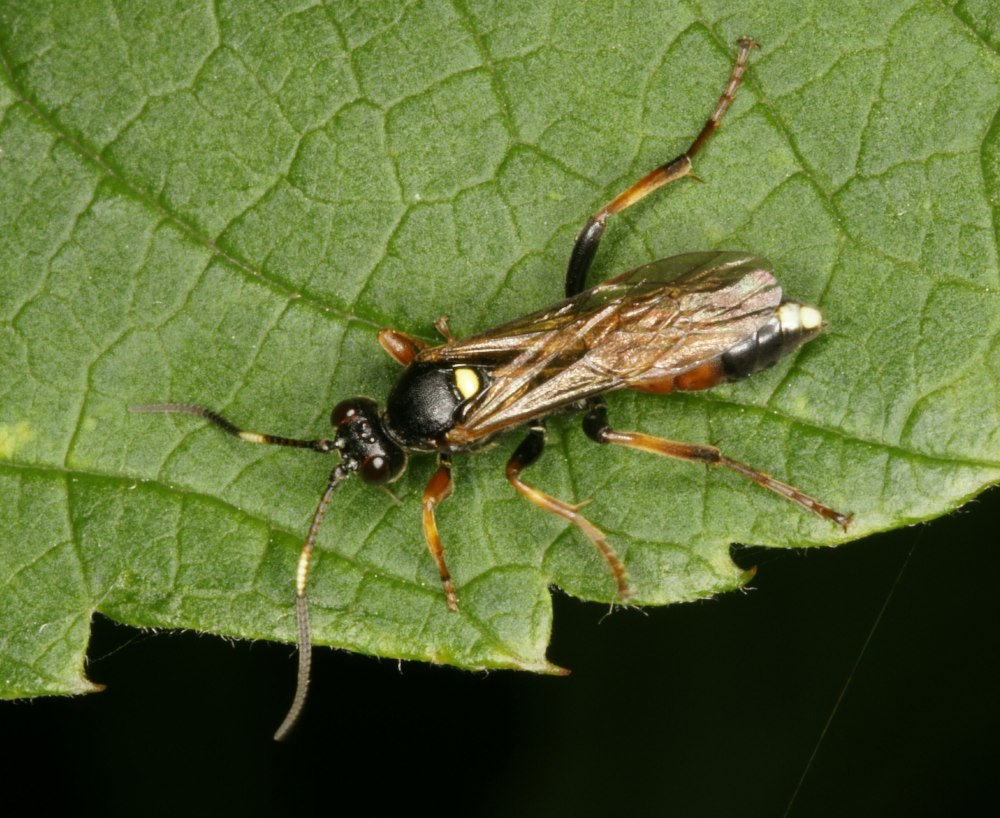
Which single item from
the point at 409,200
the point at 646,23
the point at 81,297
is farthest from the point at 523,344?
the point at 81,297

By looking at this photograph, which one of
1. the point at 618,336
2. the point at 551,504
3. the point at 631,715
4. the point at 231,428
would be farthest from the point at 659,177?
the point at 631,715

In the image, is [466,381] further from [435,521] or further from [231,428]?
[231,428]

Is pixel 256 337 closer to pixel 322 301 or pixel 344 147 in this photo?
pixel 322 301

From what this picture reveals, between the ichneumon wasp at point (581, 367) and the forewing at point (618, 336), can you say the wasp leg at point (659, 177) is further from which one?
the forewing at point (618, 336)

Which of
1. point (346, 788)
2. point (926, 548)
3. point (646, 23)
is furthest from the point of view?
point (346, 788)

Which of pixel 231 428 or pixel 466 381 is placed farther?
pixel 466 381

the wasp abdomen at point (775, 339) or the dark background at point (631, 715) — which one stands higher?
the wasp abdomen at point (775, 339)

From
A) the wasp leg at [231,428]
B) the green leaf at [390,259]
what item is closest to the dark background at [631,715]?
the green leaf at [390,259]
